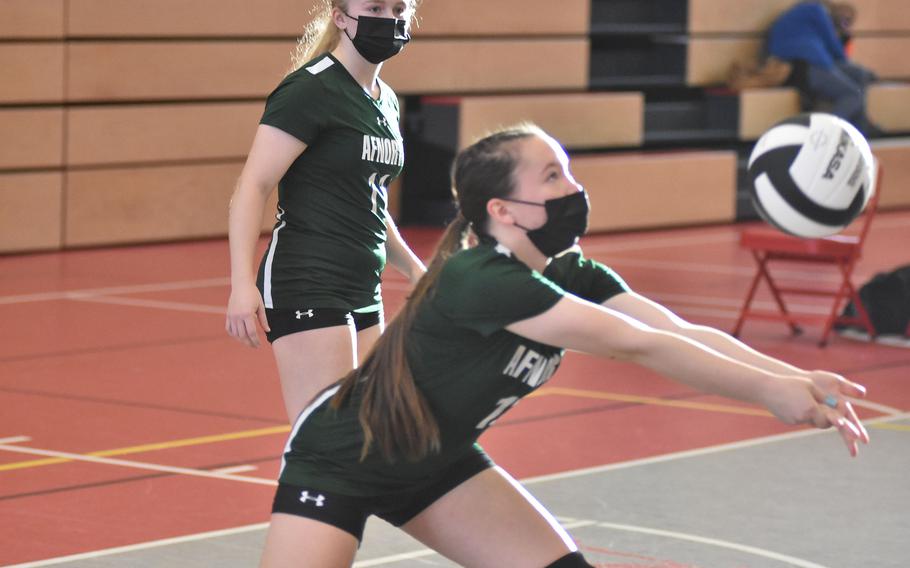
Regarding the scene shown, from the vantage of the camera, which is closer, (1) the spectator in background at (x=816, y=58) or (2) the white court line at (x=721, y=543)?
(2) the white court line at (x=721, y=543)

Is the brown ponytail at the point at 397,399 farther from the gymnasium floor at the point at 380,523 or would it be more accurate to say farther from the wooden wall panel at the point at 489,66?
the wooden wall panel at the point at 489,66

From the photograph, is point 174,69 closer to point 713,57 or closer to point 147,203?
point 147,203

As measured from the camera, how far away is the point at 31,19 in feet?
35.3

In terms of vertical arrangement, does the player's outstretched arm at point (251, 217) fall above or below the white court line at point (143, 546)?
above

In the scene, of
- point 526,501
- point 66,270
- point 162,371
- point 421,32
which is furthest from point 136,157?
point 526,501

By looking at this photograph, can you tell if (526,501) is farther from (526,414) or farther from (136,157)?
(136,157)

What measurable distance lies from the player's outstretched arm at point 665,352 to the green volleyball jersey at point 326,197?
110 cm

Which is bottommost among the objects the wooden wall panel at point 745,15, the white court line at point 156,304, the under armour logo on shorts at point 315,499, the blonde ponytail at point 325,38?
the white court line at point 156,304

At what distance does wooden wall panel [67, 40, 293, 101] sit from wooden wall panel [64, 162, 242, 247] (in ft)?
1.84

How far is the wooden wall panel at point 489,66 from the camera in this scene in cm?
1274

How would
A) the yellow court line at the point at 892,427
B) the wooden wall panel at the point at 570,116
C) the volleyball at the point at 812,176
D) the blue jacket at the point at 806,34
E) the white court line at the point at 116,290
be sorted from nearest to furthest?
1. the yellow court line at the point at 892,427
2. the volleyball at the point at 812,176
3. the white court line at the point at 116,290
4. the wooden wall panel at the point at 570,116
5. the blue jacket at the point at 806,34

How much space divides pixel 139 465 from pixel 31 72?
6.08 m

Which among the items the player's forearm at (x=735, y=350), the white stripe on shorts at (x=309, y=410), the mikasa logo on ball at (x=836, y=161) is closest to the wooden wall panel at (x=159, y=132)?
the mikasa logo on ball at (x=836, y=161)

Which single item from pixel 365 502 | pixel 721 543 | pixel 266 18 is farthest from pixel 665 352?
pixel 266 18
